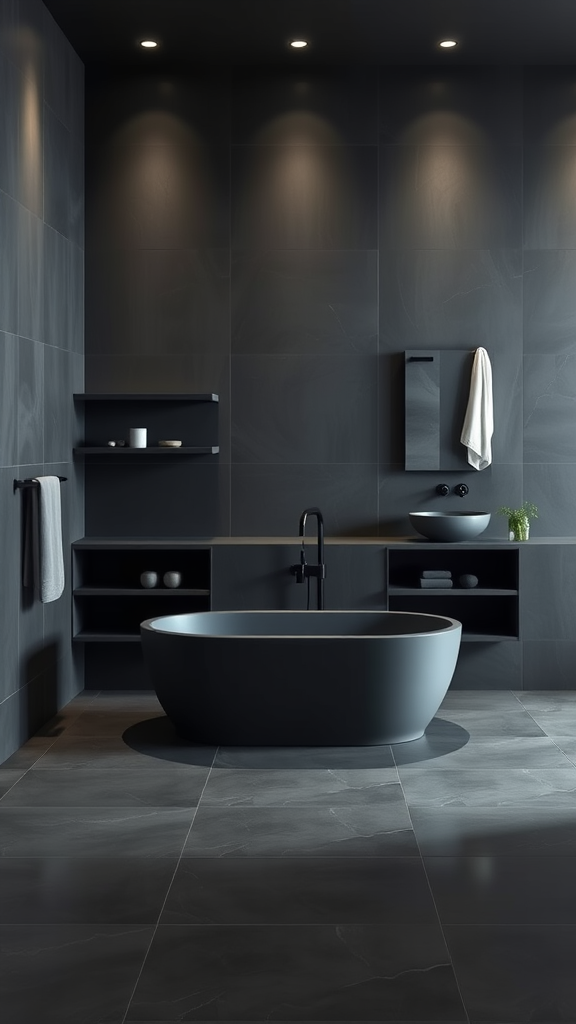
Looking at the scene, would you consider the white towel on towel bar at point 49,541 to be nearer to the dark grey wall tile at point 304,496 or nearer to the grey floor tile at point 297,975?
the dark grey wall tile at point 304,496

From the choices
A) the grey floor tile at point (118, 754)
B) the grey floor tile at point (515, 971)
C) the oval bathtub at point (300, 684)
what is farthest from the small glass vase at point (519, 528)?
the grey floor tile at point (515, 971)

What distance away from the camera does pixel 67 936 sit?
9.37 ft

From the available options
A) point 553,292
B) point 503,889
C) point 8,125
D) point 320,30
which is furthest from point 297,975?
point 320,30

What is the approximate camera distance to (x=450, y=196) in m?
6.35

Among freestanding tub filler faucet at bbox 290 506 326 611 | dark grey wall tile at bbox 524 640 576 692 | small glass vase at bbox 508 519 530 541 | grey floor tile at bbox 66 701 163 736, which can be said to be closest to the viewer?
grey floor tile at bbox 66 701 163 736

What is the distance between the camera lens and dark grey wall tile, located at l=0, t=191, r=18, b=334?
15.2ft

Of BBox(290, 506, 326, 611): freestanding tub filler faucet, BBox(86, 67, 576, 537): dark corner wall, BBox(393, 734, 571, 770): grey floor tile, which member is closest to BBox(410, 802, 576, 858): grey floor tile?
BBox(393, 734, 571, 770): grey floor tile

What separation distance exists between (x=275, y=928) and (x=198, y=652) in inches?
74.2

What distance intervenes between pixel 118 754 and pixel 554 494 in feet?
9.69

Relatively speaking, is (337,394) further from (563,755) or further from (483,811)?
(483,811)

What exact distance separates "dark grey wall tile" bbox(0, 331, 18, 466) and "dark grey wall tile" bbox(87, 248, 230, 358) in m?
1.53

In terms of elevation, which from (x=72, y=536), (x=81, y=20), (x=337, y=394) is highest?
(x=81, y=20)

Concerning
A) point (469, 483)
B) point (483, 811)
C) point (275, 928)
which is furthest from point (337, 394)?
point (275, 928)

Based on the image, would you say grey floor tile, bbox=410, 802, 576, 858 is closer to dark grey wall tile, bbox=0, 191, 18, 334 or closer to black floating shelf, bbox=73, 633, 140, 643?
black floating shelf, bbox=73, 633, 140, 643
